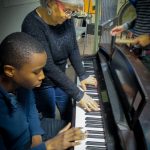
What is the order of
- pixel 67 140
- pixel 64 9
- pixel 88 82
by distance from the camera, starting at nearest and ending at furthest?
pixel 67 140
pixel 64 9
pixel 88 82

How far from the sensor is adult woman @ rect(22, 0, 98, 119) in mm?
1505

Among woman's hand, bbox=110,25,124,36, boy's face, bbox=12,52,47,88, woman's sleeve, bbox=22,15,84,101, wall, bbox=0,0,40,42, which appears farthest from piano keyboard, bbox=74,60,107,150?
wall, bbox=0,0,40,42

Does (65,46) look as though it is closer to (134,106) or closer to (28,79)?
(28,79)

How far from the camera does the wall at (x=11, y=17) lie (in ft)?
6.67

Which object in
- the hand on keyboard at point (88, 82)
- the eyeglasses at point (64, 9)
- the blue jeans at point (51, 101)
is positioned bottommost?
the blue jeans at point (51, 101)

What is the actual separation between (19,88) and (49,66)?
0.34m

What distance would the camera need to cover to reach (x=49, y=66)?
5.26 ft

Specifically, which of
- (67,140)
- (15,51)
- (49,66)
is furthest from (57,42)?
(67,140)

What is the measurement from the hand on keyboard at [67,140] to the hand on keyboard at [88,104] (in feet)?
0.75

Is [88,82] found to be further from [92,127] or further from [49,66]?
[92,127]

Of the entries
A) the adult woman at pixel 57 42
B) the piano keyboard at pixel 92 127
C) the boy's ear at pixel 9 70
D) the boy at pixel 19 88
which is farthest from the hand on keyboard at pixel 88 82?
the boy's ear at pixel 9 70

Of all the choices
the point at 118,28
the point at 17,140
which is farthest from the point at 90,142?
the point at 118,28

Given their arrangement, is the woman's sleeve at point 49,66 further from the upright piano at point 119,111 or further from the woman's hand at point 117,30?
the woman's hand at point 117,30

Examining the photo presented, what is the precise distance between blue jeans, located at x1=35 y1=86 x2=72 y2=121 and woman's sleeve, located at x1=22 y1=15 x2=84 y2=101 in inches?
12.7
